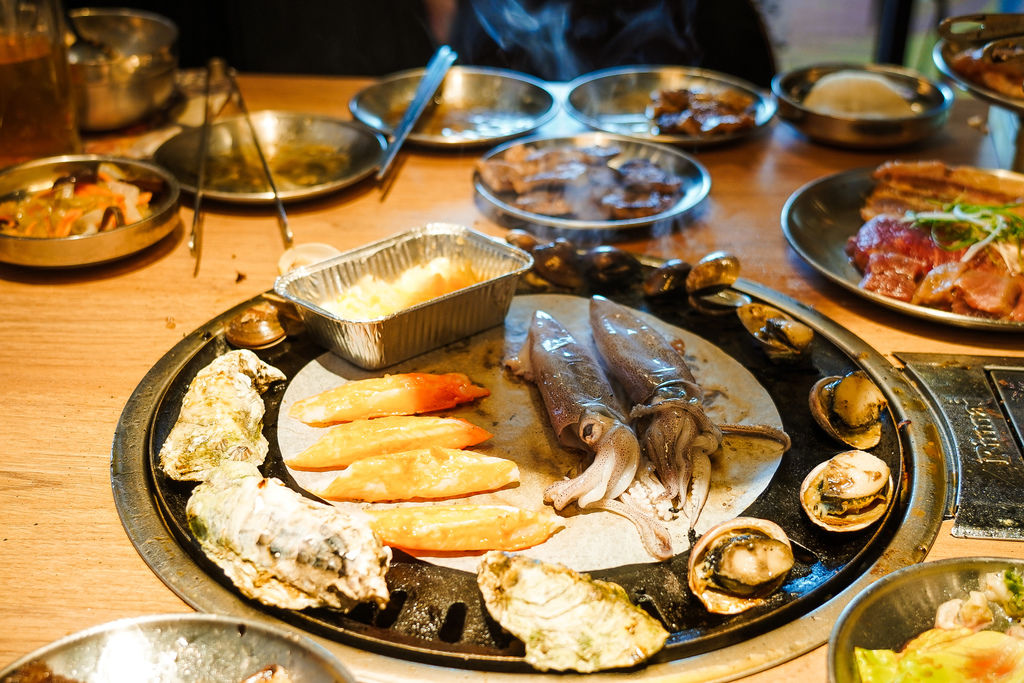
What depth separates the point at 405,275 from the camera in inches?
79.0

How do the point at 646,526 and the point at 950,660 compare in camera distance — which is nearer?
the point at 950,660

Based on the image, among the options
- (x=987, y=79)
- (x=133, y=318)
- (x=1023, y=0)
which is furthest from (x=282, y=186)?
(x=1023, y=0)

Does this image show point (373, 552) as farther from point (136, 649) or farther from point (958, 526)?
point (958, 526)

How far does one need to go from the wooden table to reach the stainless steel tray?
42mm

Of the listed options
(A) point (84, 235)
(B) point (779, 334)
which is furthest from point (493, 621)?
(A) point (84, 235)

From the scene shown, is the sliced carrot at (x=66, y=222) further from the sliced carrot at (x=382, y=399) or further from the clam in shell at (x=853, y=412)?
the clam in shell at (x=853, y=412)

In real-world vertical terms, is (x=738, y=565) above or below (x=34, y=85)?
below

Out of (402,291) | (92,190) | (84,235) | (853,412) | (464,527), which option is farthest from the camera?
(92,190)

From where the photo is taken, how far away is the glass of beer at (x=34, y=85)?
249cm

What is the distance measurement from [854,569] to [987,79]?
1968mm

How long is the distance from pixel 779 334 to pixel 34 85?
2379 millimetres

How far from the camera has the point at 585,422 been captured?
5.28 feet

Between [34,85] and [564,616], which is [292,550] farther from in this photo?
[34,85]

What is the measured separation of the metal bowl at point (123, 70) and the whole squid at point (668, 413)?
218 cm
